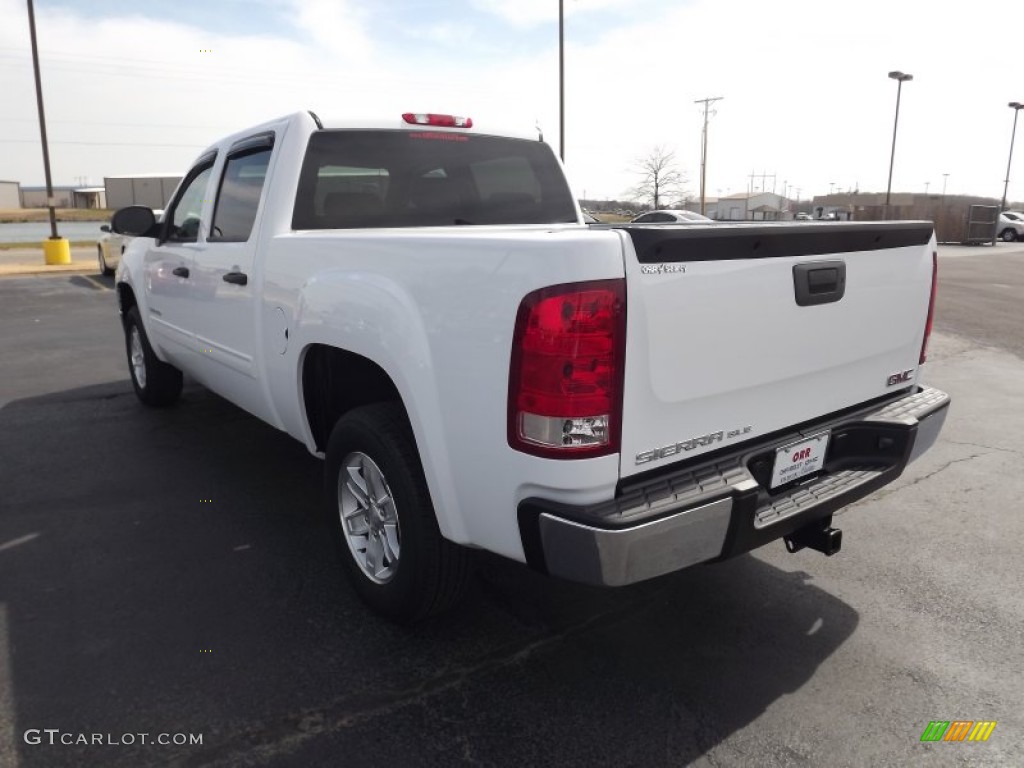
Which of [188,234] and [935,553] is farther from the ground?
[188,234]

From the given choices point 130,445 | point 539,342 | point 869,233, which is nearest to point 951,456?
point 869,233

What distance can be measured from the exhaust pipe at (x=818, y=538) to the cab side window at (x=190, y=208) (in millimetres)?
3643

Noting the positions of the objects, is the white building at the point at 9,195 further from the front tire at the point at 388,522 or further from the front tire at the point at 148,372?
the front tire at the point at 388,522

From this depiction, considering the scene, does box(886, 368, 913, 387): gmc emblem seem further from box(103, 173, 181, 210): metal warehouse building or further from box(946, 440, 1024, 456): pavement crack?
box(103, 173, 181, 210): metal warehouse building

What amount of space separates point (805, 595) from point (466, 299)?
201 cm

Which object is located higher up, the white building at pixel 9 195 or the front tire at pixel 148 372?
the white building at pixel 9 195

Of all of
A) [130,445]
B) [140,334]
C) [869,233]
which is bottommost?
[130,445]

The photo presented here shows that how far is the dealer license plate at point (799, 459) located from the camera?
2.62 metres

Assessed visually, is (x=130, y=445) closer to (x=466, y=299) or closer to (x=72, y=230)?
(x=466, y=299)

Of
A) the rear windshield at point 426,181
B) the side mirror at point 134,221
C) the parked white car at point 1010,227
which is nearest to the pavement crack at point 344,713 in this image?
the rear windshield at point 426,181

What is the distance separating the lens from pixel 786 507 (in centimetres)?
259

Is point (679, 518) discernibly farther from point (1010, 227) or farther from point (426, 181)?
point (1010, 227)

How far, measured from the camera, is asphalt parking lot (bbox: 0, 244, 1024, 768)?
2355mm

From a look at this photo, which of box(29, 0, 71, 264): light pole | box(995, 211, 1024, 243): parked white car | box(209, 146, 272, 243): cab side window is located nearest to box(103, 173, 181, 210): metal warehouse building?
box(29, 0, 71, 264): light pole
